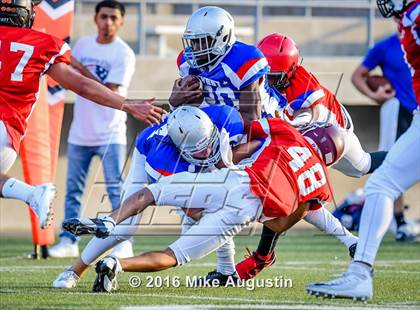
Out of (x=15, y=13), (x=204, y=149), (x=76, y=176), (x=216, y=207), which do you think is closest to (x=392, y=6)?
(x=204, y=149)

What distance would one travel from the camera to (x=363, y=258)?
5.40 m

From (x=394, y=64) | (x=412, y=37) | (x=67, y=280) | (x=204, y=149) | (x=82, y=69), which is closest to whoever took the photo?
(x=412, y=37)

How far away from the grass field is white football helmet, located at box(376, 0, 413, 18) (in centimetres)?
153

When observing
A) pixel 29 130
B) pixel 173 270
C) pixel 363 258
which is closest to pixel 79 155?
pixel 29 130

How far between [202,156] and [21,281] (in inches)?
55.8

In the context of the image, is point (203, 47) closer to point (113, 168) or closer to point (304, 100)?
point (304, 100)

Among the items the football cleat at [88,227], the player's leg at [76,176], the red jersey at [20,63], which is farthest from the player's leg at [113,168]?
the football cleat at [88,227]

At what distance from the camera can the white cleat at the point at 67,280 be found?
624 cm

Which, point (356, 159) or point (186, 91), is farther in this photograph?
point (356, 159)

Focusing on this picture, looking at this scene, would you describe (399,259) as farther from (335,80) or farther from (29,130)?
(335,80)

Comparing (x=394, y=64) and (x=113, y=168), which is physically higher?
(x=394, y=64)

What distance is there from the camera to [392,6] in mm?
5633

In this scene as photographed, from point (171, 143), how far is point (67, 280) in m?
1.01

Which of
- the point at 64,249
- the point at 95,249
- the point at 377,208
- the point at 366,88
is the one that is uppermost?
the point at 377,208
